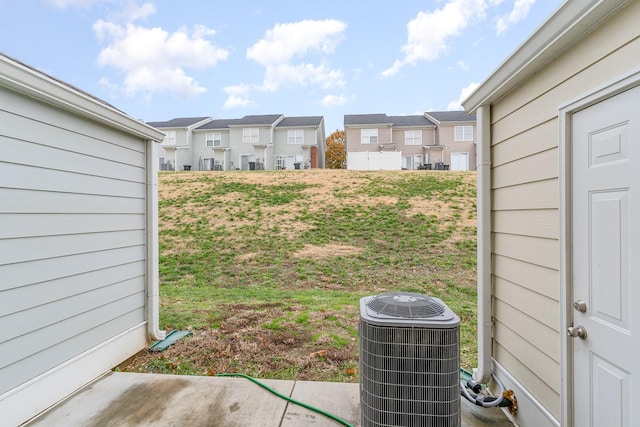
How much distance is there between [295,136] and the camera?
23.2 meters

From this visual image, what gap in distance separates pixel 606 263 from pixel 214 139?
24856mm

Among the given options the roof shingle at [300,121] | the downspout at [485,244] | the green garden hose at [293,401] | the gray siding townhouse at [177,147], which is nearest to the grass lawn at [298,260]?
the green garden hose at [293,401]

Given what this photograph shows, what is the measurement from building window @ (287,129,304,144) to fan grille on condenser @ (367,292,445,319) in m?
22.0

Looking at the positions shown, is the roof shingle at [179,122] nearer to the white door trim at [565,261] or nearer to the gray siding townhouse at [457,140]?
the gray siding townhouse at [457,140]

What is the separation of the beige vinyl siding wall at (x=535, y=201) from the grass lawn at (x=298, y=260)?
126cm

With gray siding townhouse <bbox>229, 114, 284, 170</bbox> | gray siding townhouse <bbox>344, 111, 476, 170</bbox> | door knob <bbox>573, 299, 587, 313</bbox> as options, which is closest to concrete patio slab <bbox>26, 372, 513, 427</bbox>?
door knob <bbox>573, 299, 587, 313</bbox>

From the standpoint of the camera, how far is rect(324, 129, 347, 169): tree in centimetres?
3338

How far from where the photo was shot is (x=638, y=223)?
1254mm

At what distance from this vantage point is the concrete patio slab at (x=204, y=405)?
7.30 ft

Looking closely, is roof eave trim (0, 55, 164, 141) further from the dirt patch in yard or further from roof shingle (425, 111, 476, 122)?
roof shingle (425, 111, 476, 122)

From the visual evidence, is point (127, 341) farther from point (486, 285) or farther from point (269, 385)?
point (486, 285)

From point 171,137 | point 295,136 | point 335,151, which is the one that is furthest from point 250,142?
point 335,151

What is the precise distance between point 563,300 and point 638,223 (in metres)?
0.61

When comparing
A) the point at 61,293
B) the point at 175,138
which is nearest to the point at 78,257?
the point at 61,293
